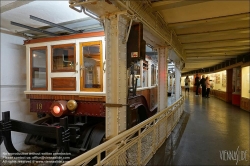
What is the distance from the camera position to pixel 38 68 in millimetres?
3570

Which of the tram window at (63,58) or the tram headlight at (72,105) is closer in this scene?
the tram headlight at (72,105)

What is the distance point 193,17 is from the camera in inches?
129

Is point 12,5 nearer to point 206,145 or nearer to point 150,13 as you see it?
point 150,13

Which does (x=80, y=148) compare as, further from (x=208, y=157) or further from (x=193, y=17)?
(x=193, y=17)

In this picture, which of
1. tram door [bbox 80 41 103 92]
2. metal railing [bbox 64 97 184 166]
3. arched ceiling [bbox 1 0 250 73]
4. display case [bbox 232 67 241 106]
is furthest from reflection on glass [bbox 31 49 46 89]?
display case [bbox 232 67 241 106]

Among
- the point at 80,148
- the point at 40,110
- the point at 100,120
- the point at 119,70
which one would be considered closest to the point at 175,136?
the point at 100,120

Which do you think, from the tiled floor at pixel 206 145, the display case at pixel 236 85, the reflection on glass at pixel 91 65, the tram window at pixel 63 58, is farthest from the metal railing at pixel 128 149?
the display case at pixel 236 85

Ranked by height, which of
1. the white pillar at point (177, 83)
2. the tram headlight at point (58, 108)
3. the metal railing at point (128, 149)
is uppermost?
the white pillar at point (177, 83)

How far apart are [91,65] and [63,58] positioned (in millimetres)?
699

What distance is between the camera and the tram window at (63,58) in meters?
3.18

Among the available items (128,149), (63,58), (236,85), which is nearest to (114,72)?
(128,149)

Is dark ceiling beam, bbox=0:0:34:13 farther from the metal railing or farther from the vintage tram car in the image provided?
the metal railing

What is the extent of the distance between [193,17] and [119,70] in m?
2.37

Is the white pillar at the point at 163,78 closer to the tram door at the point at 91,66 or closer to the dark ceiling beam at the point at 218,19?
the dark ceiling beam at the point at 218,19
